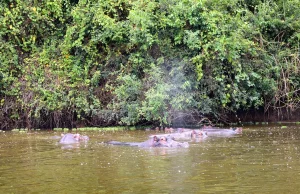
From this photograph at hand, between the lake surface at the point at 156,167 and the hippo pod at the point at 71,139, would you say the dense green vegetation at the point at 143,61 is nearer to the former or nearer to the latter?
the hippo pod at the point at 71,139

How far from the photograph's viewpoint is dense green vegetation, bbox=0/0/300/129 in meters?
19.8

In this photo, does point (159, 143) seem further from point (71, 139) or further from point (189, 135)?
point (71, 139)

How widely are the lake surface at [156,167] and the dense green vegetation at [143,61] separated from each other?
4.11 meters

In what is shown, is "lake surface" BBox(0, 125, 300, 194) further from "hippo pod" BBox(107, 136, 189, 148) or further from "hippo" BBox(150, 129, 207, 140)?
"hippo" BBox(150, 129, 207, 140)

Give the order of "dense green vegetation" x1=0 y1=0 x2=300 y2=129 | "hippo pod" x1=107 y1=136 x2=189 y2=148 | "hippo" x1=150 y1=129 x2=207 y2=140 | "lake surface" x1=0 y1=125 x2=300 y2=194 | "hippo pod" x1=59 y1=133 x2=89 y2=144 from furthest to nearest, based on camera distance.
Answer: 1. "dense green vegetation" x1=0 y1=0 x2=300 y2=129
2. "hippo" x1=150 y1=129 x2=207 y2=140
3. "hippo pod" x1=59 y1=133 x2=89 y2=144
4. "hippo pod" x1=107 y1=136 x2=189 y2=148
5. "lake surface" x1=0 y1=125 x2=300 y2=194

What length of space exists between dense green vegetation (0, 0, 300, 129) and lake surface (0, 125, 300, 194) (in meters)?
4.11

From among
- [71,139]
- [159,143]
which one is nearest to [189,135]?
[159,143]

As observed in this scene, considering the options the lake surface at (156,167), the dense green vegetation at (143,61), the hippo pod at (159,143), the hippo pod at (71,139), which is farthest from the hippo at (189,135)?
the hippo pod at (71,139)

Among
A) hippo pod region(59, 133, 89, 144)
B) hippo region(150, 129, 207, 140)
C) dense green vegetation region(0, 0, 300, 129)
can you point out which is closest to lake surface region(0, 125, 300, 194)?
hippo pod region(59, 133, 89, 144)

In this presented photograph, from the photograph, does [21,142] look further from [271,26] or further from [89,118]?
[271,26]

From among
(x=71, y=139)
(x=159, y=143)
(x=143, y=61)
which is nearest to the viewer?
(x=159, y=143)

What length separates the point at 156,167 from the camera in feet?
35.8

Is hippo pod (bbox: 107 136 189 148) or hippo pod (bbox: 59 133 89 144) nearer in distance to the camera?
hippo pod (bbox: 107 136 189 148)

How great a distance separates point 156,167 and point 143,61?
9917 millimetres
